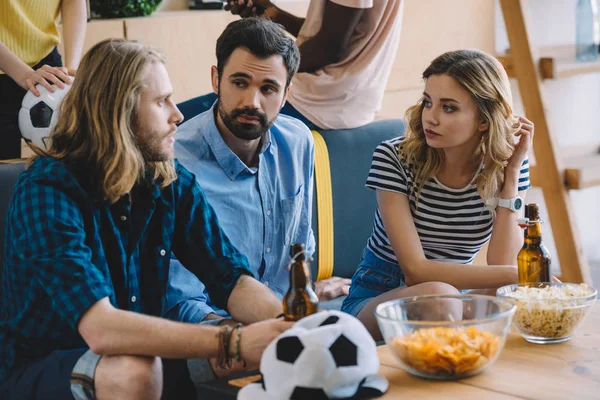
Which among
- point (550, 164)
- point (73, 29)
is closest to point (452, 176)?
point (73, 29)

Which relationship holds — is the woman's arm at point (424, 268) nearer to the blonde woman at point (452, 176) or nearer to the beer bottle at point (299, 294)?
the blonde woman at point (452, 176)

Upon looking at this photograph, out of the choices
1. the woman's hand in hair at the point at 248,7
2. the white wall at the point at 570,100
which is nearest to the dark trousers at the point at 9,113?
the woman's hand in hair at the point at 248,7

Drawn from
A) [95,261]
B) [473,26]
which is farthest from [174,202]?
[473,26]

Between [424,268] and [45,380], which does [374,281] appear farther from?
[45,380]

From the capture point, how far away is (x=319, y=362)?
4.22 ft

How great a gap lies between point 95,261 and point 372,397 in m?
0.65

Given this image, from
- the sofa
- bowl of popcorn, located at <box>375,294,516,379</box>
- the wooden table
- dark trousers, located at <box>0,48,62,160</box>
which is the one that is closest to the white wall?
the sofa

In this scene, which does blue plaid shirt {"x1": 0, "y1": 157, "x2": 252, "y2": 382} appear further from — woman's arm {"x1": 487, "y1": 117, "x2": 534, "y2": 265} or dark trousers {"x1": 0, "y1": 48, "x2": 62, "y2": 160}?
dark trousers {"x1": 0, "y1": 48, "x2": 62, "y2": 160}

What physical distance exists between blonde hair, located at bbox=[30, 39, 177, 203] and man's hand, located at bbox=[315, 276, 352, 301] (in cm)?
110

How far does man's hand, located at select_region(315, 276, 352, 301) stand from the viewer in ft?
9.08

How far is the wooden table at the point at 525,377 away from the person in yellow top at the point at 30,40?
5.13ft

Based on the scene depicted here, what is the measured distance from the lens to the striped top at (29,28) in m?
2.64

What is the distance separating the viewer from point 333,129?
118 inches

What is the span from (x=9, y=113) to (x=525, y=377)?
186 centimetres
